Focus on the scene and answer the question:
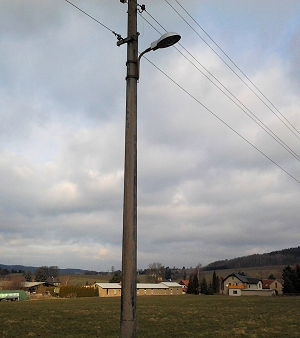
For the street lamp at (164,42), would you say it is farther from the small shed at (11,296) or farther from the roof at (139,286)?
the roof at (139,286)

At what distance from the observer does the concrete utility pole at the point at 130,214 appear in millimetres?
5895

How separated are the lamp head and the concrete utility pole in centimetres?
43

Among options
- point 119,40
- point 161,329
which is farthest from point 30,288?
point 119,40

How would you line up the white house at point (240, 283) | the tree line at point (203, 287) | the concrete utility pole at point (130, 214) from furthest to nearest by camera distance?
1. the white house at point (240, 283)
2. the tree line at point (203, 287)
3. the concrete utility pole at point (130, 214)

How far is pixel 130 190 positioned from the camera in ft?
20.5

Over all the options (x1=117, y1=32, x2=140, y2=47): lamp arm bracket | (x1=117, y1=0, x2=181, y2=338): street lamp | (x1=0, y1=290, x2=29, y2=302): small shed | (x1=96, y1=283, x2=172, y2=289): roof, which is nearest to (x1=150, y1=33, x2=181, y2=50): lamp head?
(x1=117, y1=0, x2=181, y2=338): street lamp

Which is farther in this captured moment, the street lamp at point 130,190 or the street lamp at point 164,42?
the street lamp at point 164,42

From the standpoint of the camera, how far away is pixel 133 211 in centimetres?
617

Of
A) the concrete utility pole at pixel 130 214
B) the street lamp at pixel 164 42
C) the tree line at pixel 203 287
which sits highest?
the street lamp at pixel 164 42

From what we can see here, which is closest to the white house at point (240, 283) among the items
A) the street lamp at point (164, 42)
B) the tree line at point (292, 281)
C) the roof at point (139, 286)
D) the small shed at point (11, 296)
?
the roof at point (139, 286)

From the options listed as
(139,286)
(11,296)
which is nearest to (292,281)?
(139,286)

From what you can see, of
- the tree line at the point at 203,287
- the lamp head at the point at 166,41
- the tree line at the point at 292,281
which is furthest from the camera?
the tree line at the point at 203,287

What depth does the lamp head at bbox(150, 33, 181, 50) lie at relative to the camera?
273 inches

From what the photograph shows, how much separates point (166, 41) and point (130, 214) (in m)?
3.14
